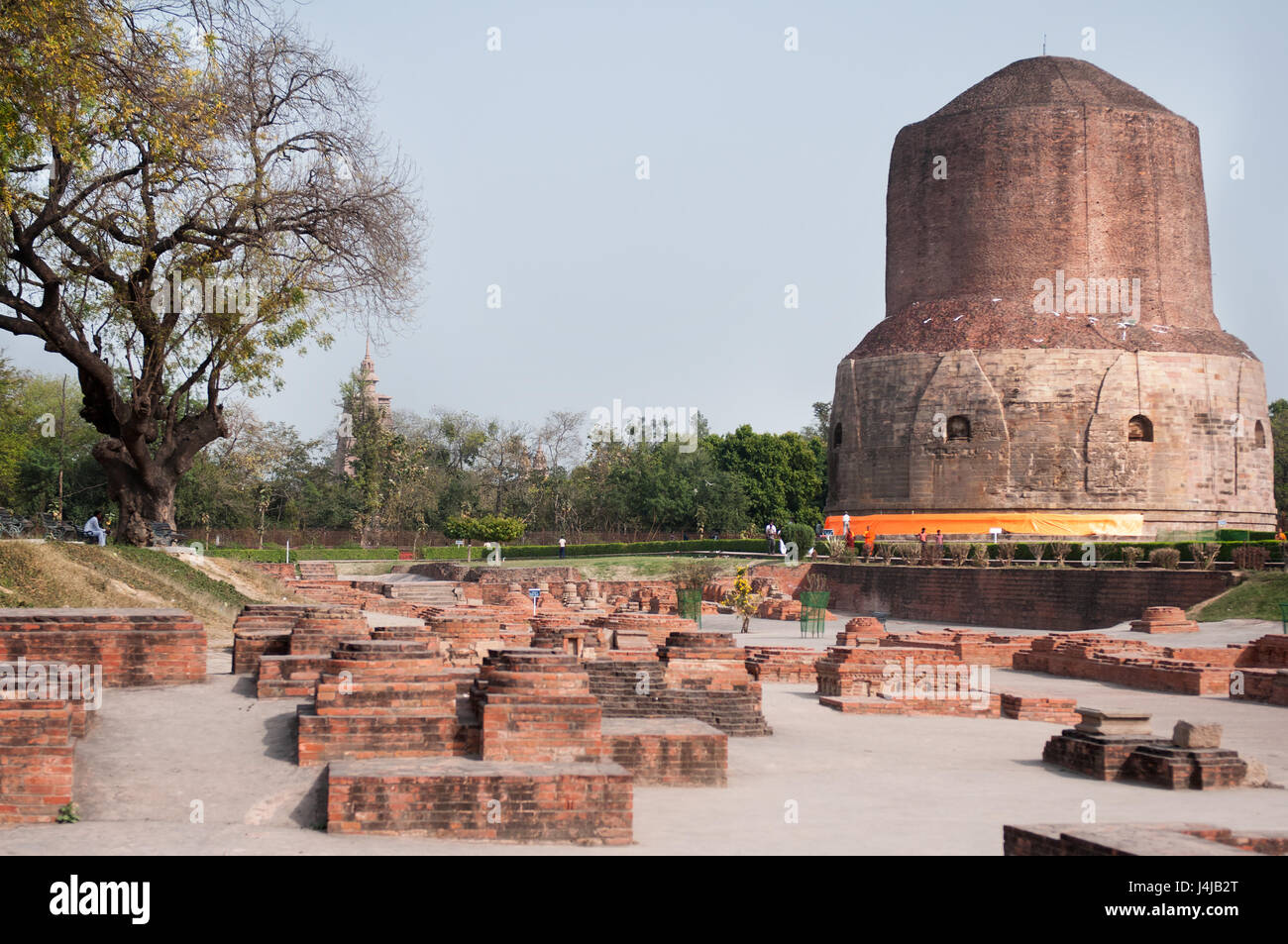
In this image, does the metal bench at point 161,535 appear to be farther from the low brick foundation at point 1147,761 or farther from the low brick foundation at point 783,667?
the low brick foundation at point 1147,761

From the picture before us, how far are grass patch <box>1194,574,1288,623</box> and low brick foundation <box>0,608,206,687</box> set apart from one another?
15406 mm

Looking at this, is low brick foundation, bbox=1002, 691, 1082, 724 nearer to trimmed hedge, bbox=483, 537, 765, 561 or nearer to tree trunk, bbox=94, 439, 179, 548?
tree trunk, bbox=94, 439, 179, 548

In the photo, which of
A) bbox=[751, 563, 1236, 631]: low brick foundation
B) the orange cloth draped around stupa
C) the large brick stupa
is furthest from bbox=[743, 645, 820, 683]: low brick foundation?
the large brick stupa

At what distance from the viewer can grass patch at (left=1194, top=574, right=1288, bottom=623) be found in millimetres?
18891

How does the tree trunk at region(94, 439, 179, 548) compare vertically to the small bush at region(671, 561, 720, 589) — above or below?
above

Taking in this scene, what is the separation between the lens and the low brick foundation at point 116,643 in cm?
862

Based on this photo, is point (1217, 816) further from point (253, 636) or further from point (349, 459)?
point (349, 459)

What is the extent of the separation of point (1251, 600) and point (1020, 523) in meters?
12.3

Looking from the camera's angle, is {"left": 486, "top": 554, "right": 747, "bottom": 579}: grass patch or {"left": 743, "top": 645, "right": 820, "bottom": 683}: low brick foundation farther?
{"left": 486, "top": 554, "right": 747, "bottom": 579}: grass patch

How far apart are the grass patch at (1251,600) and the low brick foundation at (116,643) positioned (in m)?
15.4

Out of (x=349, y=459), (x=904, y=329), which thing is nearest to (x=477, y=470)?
(x=349, y=459)

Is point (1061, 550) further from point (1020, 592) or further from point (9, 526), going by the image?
point (9, 526)

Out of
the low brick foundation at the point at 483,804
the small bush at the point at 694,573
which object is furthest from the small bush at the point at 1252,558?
the low brick foundation at the point at 483,804
